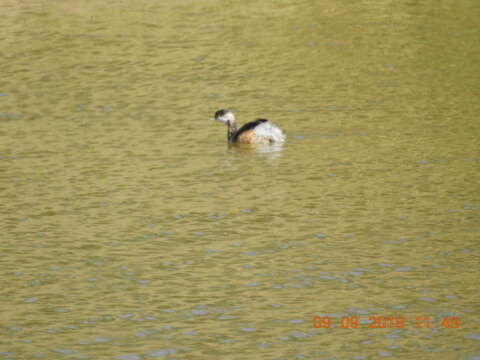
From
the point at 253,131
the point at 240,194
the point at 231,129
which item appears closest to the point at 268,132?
the point at 253,131

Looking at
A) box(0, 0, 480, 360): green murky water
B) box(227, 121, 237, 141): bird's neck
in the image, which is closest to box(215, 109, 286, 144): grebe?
box(227, 121, 237, 141): bird's neck

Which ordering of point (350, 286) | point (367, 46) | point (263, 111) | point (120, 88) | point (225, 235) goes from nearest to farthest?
point (350, 286) → point (225, 235) → point (263, 111) → point (120, 88) → point (367, 46)

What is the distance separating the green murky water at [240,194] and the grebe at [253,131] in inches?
17.0

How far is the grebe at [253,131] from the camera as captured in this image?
81.0ft

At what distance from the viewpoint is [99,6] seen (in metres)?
45.9

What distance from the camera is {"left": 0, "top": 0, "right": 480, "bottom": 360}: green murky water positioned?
14.6 m

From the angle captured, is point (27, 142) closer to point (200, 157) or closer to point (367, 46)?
point (200, 157)

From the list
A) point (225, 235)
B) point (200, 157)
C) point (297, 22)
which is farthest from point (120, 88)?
point (225, 235)

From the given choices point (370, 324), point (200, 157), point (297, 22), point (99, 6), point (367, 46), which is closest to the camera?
point (370, 324)

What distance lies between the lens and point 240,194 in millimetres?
21109

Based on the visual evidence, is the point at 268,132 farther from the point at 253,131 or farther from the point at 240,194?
the point at 240,194

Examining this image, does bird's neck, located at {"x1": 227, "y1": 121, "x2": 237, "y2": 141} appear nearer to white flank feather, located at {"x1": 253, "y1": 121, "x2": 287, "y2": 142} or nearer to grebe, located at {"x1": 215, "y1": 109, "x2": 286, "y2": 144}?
grebe, located at {"x1": 215, "y1": 109, "x2": 286, "y2": 144}

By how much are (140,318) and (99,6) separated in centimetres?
3233

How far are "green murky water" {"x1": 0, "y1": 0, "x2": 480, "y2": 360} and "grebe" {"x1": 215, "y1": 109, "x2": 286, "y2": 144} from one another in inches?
17.0
